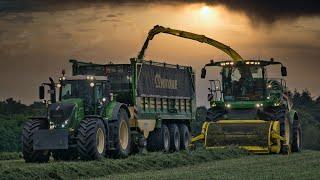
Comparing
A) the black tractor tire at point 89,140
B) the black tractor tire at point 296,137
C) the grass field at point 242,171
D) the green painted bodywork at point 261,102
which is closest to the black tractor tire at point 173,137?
the green painted bodywork at point 261,102

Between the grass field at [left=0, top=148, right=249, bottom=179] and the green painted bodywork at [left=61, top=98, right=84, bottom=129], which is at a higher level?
the green painted bodywork at [left=61, top=98, right=84, bottom=129]

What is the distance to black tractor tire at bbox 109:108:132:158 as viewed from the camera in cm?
2814

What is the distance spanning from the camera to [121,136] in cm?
2922

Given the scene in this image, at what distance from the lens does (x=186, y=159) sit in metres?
27.0

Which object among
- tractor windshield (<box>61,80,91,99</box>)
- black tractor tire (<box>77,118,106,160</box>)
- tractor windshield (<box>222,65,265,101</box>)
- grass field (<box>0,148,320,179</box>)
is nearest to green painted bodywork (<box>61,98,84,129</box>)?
tractor windshield (<box>61,80,91,99</box>)

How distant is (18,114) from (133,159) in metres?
63.5

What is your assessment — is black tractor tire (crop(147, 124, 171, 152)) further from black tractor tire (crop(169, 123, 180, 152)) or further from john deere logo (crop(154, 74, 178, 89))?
john deere logo (crop(154, 74, 178, 89))

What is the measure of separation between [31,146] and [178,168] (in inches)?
220

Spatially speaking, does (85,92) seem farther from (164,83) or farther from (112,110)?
(164,83)

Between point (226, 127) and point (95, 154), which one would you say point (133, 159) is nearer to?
point (95, 154)

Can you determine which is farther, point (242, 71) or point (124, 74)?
point (242, 71)

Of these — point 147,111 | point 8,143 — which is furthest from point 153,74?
point 8,143

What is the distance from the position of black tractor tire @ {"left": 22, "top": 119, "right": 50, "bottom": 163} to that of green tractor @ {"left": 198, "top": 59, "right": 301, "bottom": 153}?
7872 mm

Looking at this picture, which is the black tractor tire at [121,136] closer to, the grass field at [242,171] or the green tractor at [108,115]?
the green tractor at [108,115]
